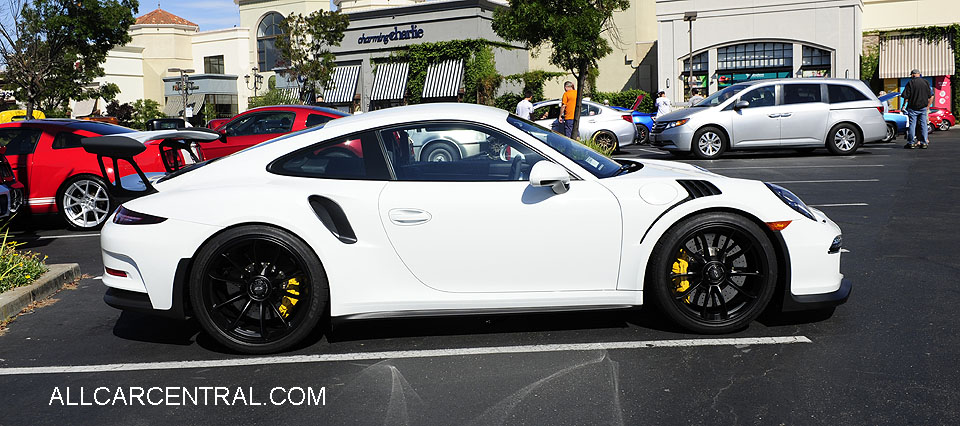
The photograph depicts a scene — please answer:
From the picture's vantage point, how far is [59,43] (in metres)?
27.5

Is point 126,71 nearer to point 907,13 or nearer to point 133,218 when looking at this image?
point 907,13

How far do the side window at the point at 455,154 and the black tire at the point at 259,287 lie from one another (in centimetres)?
74

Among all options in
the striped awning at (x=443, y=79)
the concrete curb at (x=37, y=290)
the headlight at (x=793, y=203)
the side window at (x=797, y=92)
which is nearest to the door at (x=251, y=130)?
the concrete curb at (x=37, y=290)

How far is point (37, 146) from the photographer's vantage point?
9852 mm

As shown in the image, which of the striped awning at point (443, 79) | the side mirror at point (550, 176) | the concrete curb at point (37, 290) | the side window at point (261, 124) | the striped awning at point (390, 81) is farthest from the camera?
the striped awning at point (390, 81)

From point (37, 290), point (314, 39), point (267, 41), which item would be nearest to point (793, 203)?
point (37, 290)

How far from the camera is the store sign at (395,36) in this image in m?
47.9

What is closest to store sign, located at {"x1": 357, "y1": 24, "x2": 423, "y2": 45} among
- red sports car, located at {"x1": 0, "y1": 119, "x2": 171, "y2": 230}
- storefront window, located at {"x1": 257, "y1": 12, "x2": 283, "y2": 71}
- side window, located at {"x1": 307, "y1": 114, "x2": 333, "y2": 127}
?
storefront window, located at {"x1": 257, "y1": 12, "x2": 283, "y2": 71}

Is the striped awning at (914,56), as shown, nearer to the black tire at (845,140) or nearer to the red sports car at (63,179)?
the black tire at (845,140)

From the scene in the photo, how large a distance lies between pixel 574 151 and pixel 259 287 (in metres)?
1.95

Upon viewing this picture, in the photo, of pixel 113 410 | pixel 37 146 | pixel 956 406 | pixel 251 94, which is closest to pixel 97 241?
pixel 37 146

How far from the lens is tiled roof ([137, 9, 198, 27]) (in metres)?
75.6

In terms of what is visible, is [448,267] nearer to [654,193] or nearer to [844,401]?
[654,193]

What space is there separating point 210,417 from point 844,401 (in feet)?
9.18
